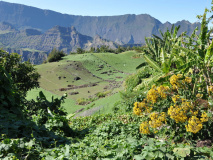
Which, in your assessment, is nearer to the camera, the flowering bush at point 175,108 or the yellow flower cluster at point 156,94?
the flowering bush at point 175,108

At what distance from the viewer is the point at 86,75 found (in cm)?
4997

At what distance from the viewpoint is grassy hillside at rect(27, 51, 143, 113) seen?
36.4m

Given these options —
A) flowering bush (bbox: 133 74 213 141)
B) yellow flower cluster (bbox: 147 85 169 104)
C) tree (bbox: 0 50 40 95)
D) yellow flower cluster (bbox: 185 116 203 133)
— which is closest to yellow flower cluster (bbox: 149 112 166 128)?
flowering bush (bbox: 133 74 213 141)

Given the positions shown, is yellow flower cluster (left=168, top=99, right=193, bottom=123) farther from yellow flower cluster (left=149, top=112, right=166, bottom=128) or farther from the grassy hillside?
the grassy hillside

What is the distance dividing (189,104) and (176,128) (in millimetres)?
792

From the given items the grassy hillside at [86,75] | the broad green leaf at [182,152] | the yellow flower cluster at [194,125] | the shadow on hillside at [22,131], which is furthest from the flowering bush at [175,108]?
the grassy hillside at [86,75]

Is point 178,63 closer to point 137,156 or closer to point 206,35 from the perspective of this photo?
point 206,35

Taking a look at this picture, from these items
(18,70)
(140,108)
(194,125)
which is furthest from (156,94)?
(18,70)

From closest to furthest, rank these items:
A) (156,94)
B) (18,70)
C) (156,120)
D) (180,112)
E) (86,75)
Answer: (180,112) < (156,120) < (156,94) < (18,70) < (86,75)

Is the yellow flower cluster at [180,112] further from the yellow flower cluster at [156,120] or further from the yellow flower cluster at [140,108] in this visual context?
the yellow flower cluster at [140,108]

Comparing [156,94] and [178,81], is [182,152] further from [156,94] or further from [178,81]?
[178,81]

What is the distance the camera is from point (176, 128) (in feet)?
17.1

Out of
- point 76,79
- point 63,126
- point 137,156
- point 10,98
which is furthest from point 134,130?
point 76,79

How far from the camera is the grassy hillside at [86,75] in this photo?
36.4 metres
